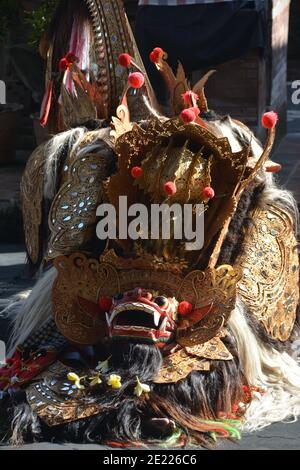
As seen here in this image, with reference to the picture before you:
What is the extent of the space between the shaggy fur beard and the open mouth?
4 cm

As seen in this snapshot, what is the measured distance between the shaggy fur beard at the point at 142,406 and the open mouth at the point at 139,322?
0.04 metres

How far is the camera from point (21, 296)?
5.41 metres

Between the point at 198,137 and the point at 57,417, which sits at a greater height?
the point at 198,137

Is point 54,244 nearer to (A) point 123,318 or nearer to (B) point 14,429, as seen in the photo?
(A) point 123,318

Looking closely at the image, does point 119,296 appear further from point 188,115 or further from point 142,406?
point 188,115

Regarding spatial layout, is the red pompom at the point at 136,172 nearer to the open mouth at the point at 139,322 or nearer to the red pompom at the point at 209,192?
the red pompom at the point at 209,192

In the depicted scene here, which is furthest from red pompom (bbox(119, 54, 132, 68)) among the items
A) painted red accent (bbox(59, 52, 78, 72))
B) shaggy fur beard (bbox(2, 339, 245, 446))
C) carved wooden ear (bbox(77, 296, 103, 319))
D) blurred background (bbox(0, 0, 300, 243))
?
blurred background (bbox(0, 0, 300, 243))

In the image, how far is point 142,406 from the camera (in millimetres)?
3879

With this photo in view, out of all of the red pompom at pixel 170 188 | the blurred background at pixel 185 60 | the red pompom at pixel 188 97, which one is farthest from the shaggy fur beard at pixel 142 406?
the blurred background at pixel 185 60

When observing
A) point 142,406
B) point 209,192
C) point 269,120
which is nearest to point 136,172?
point 209,192

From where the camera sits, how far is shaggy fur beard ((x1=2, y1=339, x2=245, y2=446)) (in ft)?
12.5

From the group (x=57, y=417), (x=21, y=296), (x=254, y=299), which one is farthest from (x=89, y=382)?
(x=21, y=296)

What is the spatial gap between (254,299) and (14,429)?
99cm

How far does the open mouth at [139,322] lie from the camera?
4000 mm
